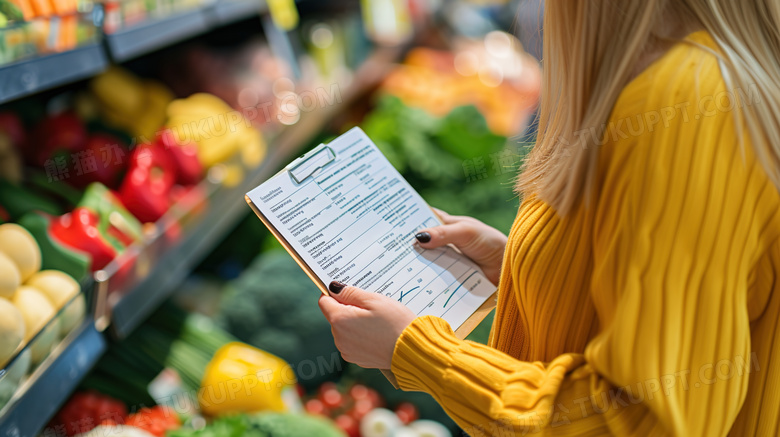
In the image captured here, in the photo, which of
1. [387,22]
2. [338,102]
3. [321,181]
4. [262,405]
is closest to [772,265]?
[321,181]

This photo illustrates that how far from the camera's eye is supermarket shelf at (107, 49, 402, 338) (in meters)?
1.29

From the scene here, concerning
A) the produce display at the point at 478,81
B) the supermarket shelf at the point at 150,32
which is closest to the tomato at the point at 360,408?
the supermarket shelf at the point at 150,32

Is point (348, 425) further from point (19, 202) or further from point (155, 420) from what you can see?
point (19, 202)

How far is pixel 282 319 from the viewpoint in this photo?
196 centimetres

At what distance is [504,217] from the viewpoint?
2396mm

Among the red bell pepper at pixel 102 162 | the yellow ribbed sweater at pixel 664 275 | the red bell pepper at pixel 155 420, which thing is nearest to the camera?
the yellow ribbed sweater at pixel 664 275

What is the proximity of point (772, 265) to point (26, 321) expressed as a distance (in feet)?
3.69

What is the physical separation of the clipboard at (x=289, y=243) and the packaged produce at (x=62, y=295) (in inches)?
17.4

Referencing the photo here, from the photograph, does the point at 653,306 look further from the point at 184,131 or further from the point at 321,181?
the point at 184,131

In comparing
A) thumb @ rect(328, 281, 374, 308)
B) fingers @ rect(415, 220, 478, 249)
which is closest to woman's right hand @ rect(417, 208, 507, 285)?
fingers @ rect(415, 220, 478, 249)

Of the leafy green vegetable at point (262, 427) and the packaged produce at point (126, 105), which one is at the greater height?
the packaged produce at point (126, 105)

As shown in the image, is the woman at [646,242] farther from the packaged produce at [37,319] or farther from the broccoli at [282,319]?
the broccoli at [282,319]

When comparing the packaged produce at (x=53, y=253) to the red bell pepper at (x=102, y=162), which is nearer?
the packaged produce at (x=53, y=253)

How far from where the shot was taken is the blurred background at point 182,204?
112 centimetres
